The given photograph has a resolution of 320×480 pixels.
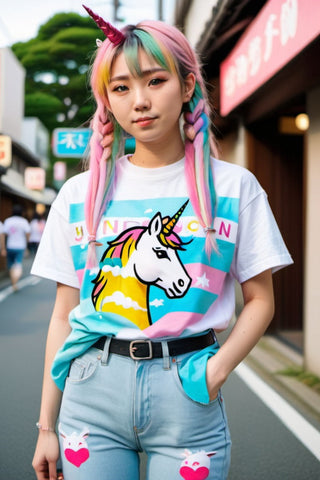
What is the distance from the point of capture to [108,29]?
144 cm

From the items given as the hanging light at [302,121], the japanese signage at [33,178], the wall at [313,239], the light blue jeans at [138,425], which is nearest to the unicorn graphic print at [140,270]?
the light blue jeans at [138,425]

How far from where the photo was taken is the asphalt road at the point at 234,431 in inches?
135

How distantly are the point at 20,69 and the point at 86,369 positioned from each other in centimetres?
3634

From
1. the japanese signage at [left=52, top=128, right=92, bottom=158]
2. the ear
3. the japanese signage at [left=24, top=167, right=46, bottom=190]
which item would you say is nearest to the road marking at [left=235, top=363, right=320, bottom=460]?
the ear

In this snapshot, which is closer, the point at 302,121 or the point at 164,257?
the point at 164,257

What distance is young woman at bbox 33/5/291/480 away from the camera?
1.43 m

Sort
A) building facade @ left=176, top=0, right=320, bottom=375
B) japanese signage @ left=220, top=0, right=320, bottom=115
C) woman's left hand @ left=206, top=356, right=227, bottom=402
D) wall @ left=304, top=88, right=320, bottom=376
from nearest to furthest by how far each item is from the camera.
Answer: woman's left hand @ left=206, top=356, right=227, bottom=402
japanese signage @ left=220, top=0, right=320, bottom=115
building facade @ left=176, top=0, right=320, bottom=375
wall @ left=304, top=88, right=320, bottom=376

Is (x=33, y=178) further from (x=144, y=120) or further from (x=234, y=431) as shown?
(x=144, y=120)

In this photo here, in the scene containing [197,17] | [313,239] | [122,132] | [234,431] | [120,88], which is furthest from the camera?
[197,17]

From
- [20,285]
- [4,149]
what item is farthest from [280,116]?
[4,149]

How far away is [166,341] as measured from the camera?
1.45m

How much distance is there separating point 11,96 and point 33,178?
6.84 metres

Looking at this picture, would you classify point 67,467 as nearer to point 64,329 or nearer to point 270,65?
point 64,329

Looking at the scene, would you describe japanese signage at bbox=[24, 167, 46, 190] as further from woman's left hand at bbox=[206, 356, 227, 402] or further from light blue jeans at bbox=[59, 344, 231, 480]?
woman's left hand at bbox=[206, 356, 227, 402]
